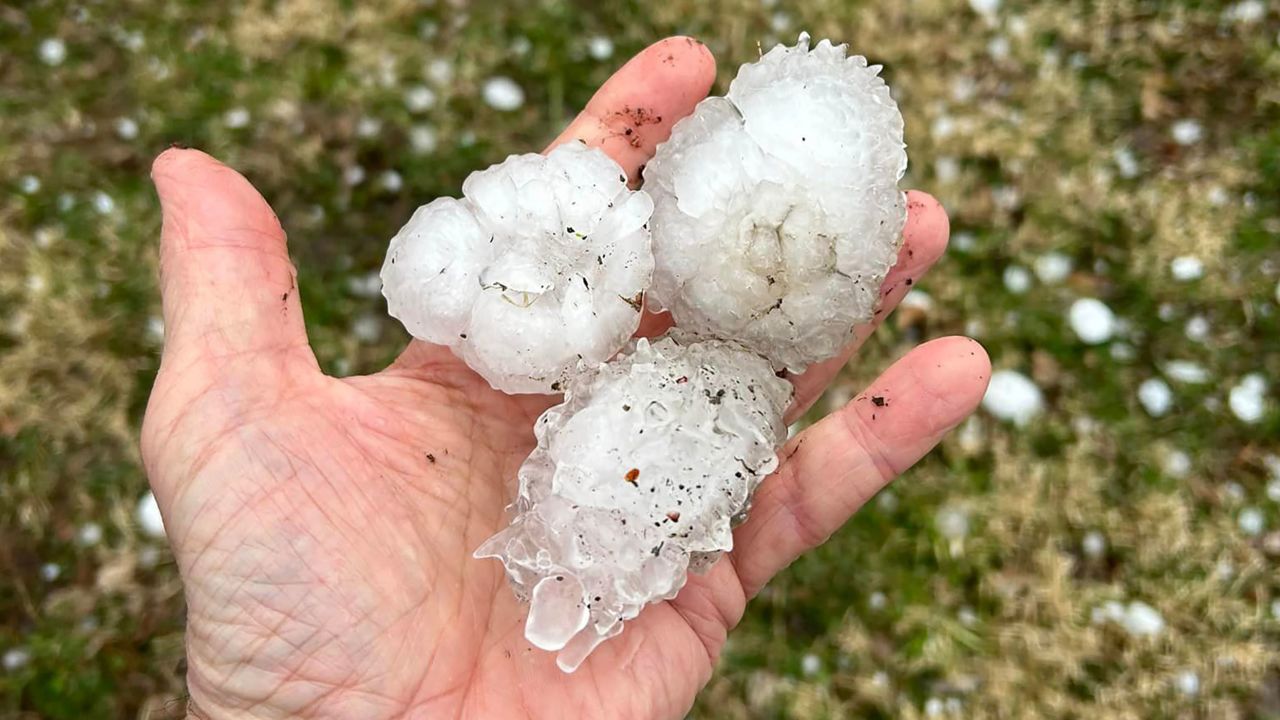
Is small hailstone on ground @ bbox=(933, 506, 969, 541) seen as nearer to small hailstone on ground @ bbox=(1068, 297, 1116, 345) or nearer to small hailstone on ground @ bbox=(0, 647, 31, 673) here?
small hailstone on ground @ bbox=(1068, 297, 1116, 345)

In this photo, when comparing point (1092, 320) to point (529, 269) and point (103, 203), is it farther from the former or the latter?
point (103, 203)

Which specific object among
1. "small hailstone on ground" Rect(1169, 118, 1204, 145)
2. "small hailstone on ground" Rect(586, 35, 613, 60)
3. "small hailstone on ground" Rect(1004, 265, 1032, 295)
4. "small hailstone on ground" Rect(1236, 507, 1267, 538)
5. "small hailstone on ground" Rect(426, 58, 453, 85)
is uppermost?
"small hailstone on ground" Rect(586, 35, 613, 60)

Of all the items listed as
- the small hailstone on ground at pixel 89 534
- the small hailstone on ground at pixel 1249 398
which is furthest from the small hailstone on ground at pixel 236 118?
the small hailstone on ground at pixel 1249 398

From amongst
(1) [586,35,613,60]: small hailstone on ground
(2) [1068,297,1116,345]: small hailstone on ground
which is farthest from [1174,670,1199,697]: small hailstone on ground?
(1) [586,35,613,60]: small hailstone on ground

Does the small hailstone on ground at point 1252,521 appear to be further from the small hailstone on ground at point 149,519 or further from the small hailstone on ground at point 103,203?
the small hailstone on ground at point 103,203

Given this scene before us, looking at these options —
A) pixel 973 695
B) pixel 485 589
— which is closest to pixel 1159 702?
pixel 973 695

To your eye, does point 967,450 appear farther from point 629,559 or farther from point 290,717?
point 290,717

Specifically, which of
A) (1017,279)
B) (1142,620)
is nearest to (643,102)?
(1017,279)
